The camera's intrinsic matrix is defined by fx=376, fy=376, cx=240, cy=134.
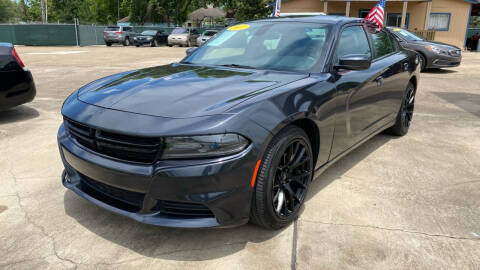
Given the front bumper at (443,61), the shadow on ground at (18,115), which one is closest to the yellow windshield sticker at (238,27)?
the shadow on ground at (18,115)

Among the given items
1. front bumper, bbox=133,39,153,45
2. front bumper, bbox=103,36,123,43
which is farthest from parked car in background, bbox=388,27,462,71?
front bumper, bbox=103,36,123,43

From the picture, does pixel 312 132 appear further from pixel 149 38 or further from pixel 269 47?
pixel 149 38

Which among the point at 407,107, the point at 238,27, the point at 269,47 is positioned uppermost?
the point at 238,27

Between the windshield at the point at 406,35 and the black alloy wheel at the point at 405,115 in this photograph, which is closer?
the black alloy wheel at the point at 405,115

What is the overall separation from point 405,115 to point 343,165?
A: 166cm

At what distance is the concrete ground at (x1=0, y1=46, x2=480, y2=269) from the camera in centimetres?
243

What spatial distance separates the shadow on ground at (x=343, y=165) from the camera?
11.6 ft

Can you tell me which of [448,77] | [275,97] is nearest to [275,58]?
[275,97]

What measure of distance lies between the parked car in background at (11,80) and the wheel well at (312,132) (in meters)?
4.70

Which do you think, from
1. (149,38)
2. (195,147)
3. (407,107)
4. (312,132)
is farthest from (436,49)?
(149,38)

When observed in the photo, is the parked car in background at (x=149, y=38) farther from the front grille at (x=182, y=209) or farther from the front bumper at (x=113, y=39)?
the front grille at (x=182, y=209)

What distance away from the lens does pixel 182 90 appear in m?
2.67

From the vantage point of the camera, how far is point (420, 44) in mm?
11938

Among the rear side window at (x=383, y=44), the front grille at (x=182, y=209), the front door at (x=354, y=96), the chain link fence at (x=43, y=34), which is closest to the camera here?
the front grille at (x=182, y=209)
